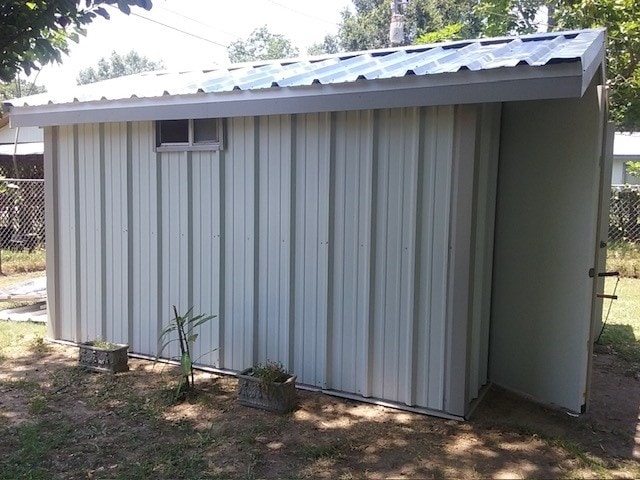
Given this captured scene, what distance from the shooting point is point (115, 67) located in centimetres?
7044

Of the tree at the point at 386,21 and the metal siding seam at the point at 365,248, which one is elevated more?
the tree at the point at 386,21

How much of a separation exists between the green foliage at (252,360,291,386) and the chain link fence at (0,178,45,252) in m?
8.23

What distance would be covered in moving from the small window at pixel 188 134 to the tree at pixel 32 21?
1.81m

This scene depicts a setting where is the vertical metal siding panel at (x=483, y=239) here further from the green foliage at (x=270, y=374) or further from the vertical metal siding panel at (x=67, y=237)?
the vertical metal siding panel at (x=67, y=237)

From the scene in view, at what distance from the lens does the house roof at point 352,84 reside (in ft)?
11.5

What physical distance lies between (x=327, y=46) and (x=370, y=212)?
3800cm

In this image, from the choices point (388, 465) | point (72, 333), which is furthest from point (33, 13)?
point (72, 333)

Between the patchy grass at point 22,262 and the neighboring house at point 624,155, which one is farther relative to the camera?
the neighboring house at point 624,155

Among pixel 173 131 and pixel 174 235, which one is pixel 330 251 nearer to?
pixel 174 235

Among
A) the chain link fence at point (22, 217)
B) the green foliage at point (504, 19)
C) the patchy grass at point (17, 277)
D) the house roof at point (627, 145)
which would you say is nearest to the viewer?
the patchy grass at point (17, 277)

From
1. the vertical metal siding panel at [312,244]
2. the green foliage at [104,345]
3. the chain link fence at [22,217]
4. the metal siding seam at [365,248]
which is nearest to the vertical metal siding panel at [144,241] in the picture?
the green foliage at [104,345]

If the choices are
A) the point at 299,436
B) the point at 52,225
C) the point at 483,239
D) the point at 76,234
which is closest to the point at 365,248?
the point at 483,239

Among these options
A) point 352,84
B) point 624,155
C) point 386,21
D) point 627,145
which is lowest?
point 352,84

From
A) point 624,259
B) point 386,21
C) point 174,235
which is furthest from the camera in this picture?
point 386,21
